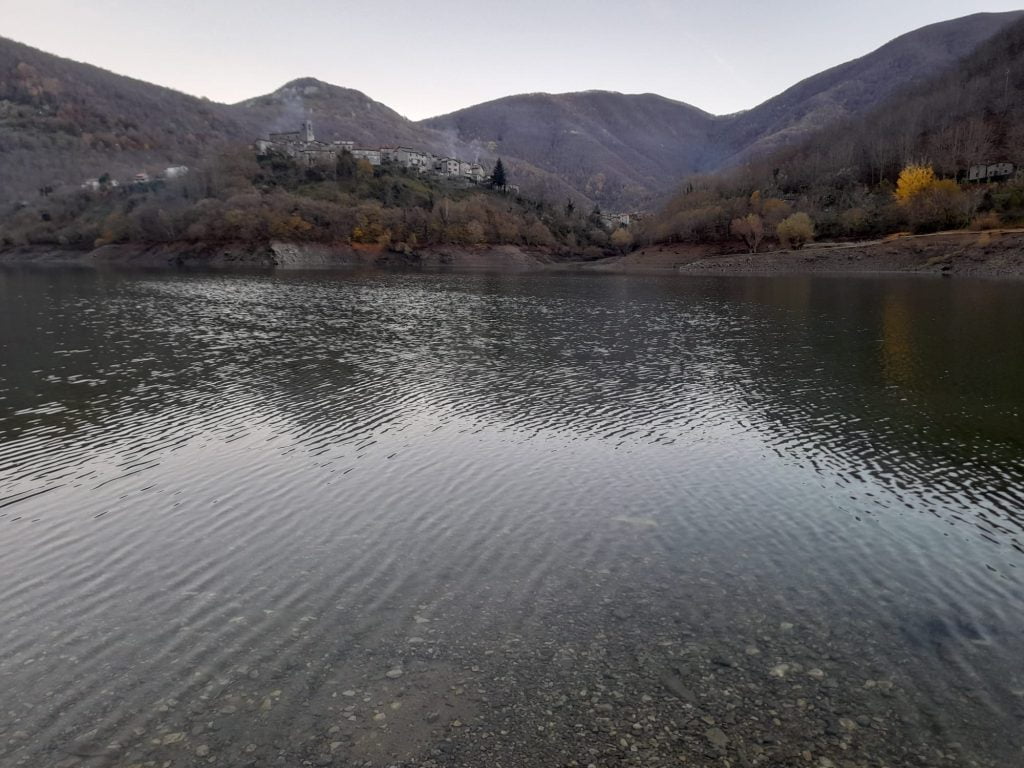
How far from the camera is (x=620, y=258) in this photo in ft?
528

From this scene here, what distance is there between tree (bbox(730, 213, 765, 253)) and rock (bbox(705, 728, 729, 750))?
140 metres

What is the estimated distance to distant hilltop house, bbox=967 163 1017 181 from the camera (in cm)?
13712

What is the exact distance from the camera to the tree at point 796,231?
127 meters

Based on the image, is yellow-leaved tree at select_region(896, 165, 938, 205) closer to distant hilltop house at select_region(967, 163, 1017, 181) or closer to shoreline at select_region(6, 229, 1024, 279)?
distant hilltop house at select_region(967, 163, 1017, 181)

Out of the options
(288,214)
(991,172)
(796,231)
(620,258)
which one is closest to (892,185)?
(991,172)

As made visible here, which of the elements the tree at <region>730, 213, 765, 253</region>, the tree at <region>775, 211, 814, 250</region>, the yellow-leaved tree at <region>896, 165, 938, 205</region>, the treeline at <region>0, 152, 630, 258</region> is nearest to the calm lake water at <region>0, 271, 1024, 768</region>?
the tree at <region>775, 211, 814, 250</region>

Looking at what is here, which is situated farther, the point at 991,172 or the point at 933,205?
the point at 991,172

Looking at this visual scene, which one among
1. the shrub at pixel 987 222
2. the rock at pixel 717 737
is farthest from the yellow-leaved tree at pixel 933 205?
the rock at pixel 717 737

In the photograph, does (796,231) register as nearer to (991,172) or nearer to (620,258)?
(620,258)

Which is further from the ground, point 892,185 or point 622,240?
point 892,185

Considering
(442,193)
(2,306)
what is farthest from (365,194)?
(2,306)

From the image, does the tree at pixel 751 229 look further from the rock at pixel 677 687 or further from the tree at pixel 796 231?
the rock at pixel 677 687

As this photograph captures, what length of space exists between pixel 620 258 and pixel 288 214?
86.0 meters

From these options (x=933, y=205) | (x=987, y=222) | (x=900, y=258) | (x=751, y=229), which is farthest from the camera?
(x=751, y=229)
